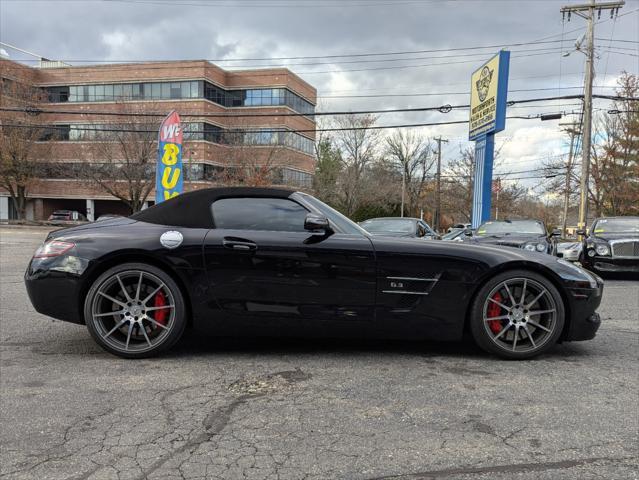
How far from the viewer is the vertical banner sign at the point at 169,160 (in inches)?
540

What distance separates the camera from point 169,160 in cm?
1386

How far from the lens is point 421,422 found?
2.74m

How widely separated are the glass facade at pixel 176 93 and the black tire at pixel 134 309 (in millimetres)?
46853

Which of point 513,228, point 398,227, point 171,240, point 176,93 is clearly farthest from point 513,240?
point 176,93

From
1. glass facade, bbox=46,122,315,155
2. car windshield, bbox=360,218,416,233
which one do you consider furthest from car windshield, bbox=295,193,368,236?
glass facade, bbox=46,122,315,155

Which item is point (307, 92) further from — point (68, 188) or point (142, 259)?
point (142, 259)

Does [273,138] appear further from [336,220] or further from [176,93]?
[336,220]

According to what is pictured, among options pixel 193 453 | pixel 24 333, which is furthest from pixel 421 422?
pixel 24 333

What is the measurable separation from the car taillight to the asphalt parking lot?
2.83ft

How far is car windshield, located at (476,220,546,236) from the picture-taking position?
10.9m

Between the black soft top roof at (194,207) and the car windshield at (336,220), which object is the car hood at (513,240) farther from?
the black soft top roof at (194,207)

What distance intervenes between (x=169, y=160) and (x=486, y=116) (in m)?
11.0

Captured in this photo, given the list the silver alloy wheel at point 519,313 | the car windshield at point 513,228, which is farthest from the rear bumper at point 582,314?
the car windshield at point 513,228

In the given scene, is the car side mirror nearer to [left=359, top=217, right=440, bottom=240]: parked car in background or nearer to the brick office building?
[left=359, top=217, right=440, bottom=240]: parked car in background
